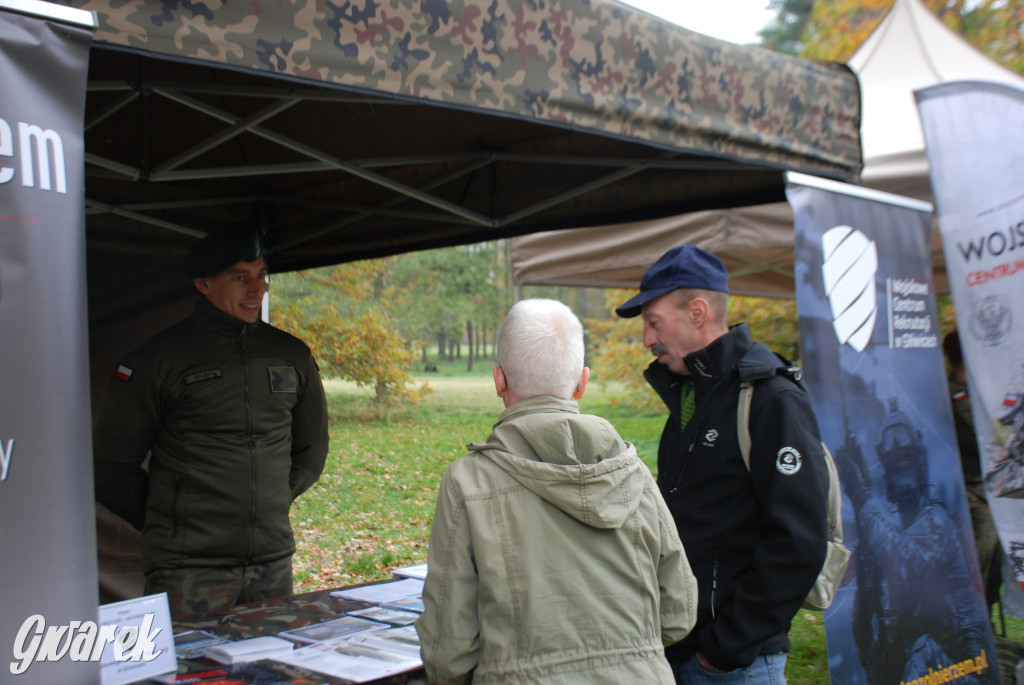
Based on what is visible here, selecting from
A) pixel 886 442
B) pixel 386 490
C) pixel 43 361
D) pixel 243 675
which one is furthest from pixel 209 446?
pixel 386 490

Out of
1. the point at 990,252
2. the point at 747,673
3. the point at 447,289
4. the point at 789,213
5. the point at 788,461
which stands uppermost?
the point at 447,289

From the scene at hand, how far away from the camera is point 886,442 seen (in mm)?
2643

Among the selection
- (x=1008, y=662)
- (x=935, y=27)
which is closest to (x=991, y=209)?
(x=1008, y=662)

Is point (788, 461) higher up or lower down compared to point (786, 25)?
lower down

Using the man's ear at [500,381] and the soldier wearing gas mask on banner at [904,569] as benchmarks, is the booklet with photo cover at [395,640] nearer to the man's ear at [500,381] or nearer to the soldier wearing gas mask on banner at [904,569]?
the man's ear at [500,381]

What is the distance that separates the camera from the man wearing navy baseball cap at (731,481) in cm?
180

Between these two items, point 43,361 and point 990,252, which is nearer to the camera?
point 43,361

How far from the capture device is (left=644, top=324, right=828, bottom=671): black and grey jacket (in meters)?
1.79

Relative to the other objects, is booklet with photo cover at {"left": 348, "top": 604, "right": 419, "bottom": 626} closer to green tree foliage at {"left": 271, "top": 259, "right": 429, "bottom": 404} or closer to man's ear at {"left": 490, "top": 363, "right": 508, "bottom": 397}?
man's ear at {"left": 490, "top": 363, "right": 508, "bottom": 397}

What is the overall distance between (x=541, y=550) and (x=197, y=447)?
1567 mm

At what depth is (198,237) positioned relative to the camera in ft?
12.3

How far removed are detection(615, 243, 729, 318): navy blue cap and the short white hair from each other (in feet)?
1.81

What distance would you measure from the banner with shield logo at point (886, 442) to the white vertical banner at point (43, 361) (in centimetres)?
198

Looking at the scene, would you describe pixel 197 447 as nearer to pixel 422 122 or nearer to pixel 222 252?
pixel 222 252
